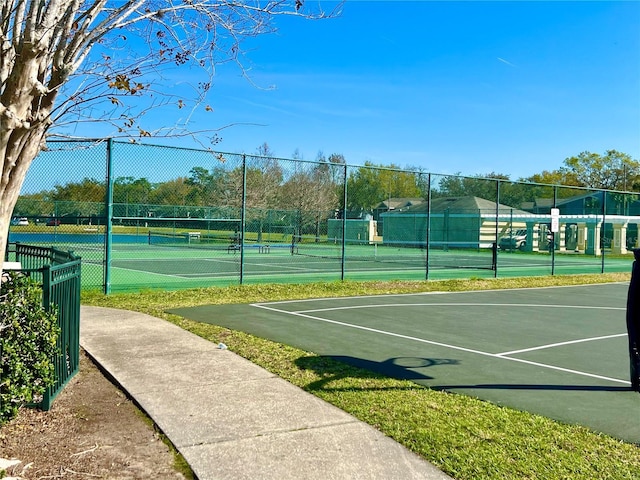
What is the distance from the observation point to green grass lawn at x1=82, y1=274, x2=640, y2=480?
4.17 meters

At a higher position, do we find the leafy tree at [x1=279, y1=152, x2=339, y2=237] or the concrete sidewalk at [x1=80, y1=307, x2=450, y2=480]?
the leafy tree at [x1=279, y1=152, x2=339, y2=237]

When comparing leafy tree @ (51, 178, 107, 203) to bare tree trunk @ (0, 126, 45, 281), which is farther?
leafy tree @ (51, 178, 107, 203)

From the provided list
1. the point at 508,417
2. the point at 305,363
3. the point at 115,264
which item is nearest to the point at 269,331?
the point at 305,363

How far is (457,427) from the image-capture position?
4.95m

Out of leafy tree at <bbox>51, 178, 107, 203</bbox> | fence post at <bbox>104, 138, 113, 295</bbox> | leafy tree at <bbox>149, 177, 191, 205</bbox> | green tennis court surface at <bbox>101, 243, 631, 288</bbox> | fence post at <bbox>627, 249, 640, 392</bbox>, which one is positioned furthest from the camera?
leafy tree at <bbox>149, 177, 191, 205</bbox>

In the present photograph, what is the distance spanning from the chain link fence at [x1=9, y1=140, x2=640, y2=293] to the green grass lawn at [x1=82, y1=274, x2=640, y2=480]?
8.50 feet

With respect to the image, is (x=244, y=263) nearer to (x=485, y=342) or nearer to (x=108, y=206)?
(x=108, y=206)

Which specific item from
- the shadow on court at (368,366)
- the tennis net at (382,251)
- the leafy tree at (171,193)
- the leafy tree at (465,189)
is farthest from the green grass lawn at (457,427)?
the leafy tree at (465,189)

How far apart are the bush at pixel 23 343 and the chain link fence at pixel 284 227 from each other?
53.1 inches

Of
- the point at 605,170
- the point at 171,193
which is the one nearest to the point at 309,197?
the point at 171,193

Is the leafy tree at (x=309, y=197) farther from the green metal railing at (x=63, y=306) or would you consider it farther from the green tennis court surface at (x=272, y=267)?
the green metal railing at (x=63, y=306)

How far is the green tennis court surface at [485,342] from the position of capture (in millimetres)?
5953

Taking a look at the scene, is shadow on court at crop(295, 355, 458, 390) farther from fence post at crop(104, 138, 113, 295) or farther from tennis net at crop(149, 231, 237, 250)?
tennis net at crop(149, 231, 237, 250)

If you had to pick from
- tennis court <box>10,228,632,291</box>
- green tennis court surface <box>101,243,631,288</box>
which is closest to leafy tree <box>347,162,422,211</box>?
tennis court <box>10,228,632,291</box>
